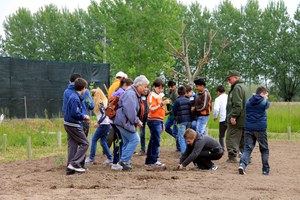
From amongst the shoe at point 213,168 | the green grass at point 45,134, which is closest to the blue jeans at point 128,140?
the shoe at point 213,168

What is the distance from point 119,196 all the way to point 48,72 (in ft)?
47.7

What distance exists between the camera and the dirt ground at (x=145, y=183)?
757 centimetres

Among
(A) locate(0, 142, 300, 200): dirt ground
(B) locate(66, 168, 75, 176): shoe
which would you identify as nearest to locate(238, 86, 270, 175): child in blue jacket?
(A) locate(0, 142, 300, 200): dirt ground

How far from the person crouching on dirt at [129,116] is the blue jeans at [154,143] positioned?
35.0 inches

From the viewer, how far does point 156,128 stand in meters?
11.0

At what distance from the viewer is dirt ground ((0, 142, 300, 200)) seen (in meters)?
7.57

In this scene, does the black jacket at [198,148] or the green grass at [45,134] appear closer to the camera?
the black jacket at [198,148]

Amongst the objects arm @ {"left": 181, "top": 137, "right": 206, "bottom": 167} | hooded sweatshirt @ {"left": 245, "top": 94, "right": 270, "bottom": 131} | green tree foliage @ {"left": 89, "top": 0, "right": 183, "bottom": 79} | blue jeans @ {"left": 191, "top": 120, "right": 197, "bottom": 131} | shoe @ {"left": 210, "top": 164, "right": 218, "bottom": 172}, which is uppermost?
green tree foliage @ {"left": 89, "top": 0, "right": 183, "bottom": 79}

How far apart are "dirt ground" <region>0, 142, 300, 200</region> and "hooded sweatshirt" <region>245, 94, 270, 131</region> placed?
0.80m

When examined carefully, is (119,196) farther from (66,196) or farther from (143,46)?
(143,46)

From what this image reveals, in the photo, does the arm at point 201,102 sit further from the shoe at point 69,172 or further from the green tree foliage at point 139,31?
the green tree foliage at point 139,31

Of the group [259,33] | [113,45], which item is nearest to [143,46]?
[113,45]

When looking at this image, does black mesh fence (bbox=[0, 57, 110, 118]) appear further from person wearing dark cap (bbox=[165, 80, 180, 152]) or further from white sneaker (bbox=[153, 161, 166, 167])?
white sneaker (bbox=[153, 161, 166, 167])

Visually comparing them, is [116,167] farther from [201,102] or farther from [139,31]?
[139,31]
